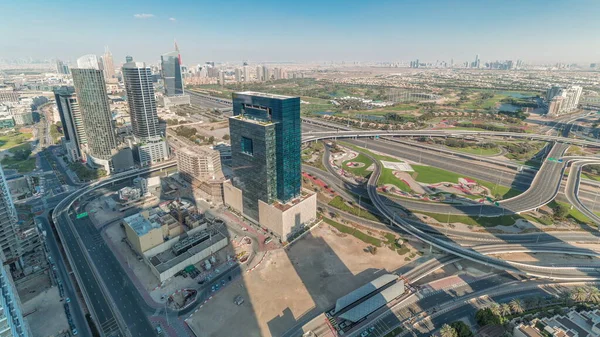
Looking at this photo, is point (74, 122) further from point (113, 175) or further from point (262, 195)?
point (262, 195)

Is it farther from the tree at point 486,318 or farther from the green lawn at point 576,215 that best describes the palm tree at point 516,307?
the green lawn at point 576,215

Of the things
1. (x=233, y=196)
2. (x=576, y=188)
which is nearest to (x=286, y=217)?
(x=233, y=196)

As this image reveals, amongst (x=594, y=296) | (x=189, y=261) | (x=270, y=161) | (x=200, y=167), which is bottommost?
(x=189, y=261)

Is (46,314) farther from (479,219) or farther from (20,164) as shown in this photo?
(479,219)

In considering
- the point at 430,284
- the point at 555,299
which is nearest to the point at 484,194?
the point at 555,299

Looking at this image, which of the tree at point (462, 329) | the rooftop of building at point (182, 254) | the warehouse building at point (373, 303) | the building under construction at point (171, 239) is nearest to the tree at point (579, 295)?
the tree at point (462, 329)

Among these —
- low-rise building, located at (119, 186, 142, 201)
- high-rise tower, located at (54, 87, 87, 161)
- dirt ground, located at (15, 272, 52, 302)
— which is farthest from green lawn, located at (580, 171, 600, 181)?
high-rise tower, located at (54, 87, 87, 161)
